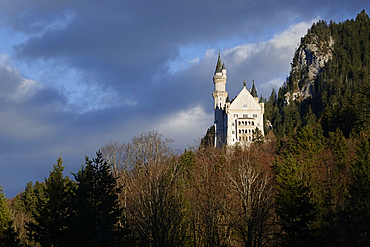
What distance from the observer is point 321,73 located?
145750 millimetres

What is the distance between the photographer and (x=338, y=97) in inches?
4520

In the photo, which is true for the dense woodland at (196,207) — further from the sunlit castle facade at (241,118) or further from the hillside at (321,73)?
the hillside at (321,73)

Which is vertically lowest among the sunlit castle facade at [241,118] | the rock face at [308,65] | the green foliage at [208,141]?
the green foliage at [208,141]

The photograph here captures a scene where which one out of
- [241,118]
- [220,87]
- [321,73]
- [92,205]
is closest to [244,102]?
[241,118]

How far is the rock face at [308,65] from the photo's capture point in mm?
148625

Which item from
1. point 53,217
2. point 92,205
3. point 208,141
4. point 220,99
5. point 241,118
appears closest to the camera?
point 53,217

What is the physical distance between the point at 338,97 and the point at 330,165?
73589mm

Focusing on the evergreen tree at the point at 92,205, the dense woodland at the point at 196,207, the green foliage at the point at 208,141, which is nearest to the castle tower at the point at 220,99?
the green foliage at the point at 208,141

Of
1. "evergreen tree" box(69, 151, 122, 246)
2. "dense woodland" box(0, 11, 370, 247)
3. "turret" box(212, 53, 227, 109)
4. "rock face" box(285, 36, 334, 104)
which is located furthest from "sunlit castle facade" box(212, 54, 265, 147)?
"evergreen tree" box(69, 151, 122, 246)

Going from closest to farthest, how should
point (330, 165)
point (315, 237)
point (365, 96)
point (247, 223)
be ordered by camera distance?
point (315, 237), point (247, 223), point (330, 165), point (365, 96)

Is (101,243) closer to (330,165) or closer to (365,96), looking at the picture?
(330,165)

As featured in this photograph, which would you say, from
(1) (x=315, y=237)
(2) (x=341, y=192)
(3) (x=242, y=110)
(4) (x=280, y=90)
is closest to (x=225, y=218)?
(1) (x=315, y=237)

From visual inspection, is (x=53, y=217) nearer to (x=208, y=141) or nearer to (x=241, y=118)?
(x=208, y=141)

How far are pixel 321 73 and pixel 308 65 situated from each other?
15133 millimetres
